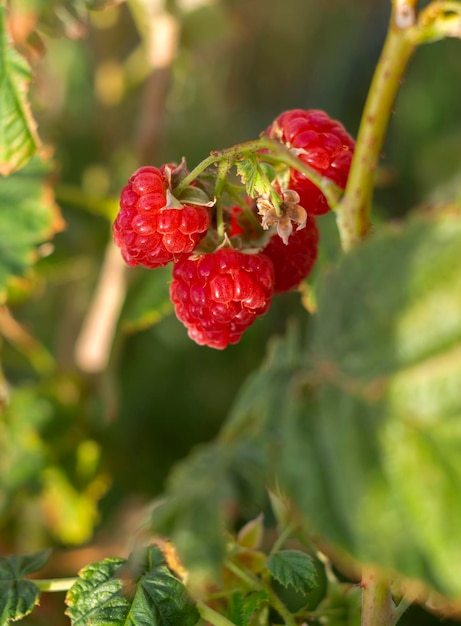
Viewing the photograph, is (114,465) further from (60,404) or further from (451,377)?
(451,377)

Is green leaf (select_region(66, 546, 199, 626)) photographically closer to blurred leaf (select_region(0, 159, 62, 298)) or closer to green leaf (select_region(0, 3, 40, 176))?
green leaf (select_region(0, 3, 40, 176))

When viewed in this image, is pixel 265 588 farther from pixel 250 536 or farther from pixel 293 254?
pixel 293 254

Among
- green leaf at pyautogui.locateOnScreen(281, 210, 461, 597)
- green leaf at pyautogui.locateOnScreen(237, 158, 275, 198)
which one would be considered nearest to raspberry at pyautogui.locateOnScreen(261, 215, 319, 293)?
green leaf at pyautogui.locateOnScreen(237, 158, 275, 198)

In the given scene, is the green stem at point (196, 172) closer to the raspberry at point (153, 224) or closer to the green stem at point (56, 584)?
the raspberry at point (153, 224)

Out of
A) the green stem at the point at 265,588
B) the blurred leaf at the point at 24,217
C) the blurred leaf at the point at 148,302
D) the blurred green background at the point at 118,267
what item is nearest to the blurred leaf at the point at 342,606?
the green stem at the point at 265,588

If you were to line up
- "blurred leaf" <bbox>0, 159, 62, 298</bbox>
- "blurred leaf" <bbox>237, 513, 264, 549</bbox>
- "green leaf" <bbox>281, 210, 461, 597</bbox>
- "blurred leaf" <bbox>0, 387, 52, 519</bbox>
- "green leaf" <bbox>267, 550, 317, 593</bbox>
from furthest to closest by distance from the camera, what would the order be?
"blurred leaf" <bbox>0, 387, 52, 519</bbox>, "blurred leaf" <bbox>0, 159, 62, 298</bbox>, "blurred leaf" <bbox>237, 513, 264, 549</bbox>, "green leaf" <bbox>267, 550, 317, 593</bbox>, "green leaf" <bbox>281, 210, 461, 597</bbox>

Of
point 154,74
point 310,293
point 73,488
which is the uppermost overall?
point 154,74

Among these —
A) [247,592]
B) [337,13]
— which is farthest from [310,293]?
[337,13]
